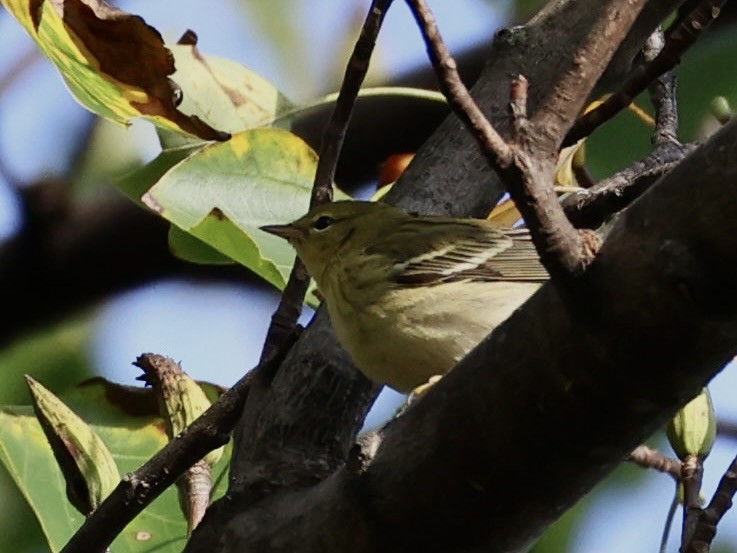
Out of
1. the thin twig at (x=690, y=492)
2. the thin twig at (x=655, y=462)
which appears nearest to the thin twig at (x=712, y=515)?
the thin twig at (x=690, y=492)

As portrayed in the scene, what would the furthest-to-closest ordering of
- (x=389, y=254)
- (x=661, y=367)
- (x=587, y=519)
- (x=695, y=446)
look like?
(x=389, y=254) → (x=587, y=519) → (x=695, y=446) → (x=661, y=367)

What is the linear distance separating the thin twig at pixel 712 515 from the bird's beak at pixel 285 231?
3.70 feet

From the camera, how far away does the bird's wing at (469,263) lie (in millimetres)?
2740

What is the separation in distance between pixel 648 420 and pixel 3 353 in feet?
6.60

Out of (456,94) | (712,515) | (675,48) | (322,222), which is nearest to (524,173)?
(456,94)

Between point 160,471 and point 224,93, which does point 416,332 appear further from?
point 160,471

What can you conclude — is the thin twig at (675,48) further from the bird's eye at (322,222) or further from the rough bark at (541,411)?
the bird's eye at (322,222)

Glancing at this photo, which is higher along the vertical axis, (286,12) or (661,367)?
(286,12)

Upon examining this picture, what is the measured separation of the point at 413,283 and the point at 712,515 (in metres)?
1.05

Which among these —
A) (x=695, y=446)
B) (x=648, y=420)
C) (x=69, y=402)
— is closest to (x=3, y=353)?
(x=69, y=402)

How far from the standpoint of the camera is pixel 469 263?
281cm

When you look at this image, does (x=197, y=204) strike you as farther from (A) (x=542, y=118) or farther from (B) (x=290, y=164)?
(A) (x=542, y=118)

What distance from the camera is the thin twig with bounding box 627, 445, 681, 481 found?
1951 mm

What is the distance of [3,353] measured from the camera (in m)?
2.94
